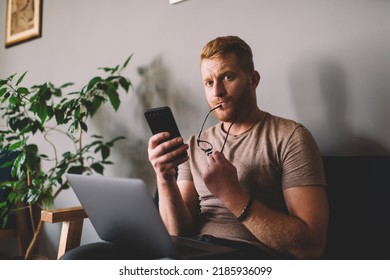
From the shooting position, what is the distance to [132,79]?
Answer: 1.78m

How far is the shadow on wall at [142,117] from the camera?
1601 millimetres

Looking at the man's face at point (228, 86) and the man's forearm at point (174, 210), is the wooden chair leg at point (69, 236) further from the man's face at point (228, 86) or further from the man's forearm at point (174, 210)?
the man's face at point (228, 86)

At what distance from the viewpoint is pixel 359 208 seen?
1.01m

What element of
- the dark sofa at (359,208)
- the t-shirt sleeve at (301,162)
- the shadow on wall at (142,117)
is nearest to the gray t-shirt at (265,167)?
the t-shirt sleeve at (301,162)

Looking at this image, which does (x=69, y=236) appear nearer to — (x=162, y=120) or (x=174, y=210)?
(x=174, y=210)

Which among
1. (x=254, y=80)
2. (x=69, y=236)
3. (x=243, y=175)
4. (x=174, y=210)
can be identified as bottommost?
(x=69, y=236)

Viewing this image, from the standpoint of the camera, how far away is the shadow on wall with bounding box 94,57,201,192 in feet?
5.25

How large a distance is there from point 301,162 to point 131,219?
1.44 ft

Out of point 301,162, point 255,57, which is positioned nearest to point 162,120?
point 301,162

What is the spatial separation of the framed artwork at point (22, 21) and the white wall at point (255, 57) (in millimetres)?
55

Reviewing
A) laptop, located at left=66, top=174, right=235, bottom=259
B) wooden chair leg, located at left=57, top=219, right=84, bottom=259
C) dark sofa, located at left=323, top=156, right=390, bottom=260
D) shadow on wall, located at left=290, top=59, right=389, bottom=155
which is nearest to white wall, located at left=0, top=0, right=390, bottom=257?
shadow on wall, located at left=290, top=59, right=389, bottom=155

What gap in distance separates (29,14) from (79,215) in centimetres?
146

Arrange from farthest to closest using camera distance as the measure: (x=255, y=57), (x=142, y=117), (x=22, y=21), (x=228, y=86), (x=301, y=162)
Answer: (x=22, y=21) → (x=142, y=117) → (x=255, y=57) → (x=228, y=86) → (x=301, y=162)

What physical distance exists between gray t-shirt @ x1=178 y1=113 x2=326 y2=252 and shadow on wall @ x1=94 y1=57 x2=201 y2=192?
18.0 inches
